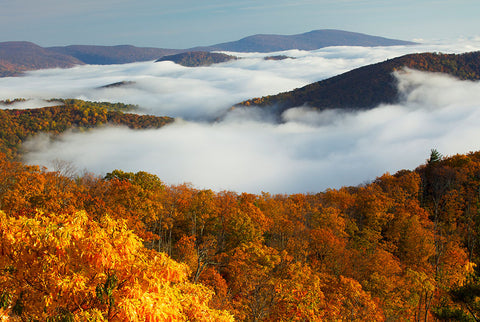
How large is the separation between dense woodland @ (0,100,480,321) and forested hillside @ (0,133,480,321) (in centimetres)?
5

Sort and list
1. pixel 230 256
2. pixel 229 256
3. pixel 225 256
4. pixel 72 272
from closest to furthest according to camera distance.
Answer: pixel 72 272 < pixel 230 256 < pixel 229 256 < pixel 225 256

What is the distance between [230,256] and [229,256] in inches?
18.6

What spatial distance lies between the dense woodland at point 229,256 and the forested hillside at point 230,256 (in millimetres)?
51

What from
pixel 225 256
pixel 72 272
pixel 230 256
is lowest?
pixel 225 256

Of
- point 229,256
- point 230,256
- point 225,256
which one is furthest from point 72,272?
point 225,256

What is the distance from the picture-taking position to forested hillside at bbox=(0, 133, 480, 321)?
841 cm

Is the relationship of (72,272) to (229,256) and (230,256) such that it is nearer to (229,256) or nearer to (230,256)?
(230,256)

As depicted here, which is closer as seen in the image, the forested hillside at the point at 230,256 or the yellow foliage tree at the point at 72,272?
the yellow foliage tree at the point at 72,272

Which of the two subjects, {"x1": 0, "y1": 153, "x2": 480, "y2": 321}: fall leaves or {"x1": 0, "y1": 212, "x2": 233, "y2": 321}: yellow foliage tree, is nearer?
{"x1": 0, "y1": 212, "x2": 233, "y2": 321}: yellow foliage tree

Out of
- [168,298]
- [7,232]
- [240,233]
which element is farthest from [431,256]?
[7,232]

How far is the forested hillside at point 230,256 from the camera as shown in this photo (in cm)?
841

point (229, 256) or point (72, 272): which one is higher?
point (72, 272)

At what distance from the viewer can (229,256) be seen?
129 ft

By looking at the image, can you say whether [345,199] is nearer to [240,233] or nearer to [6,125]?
[240,233]
